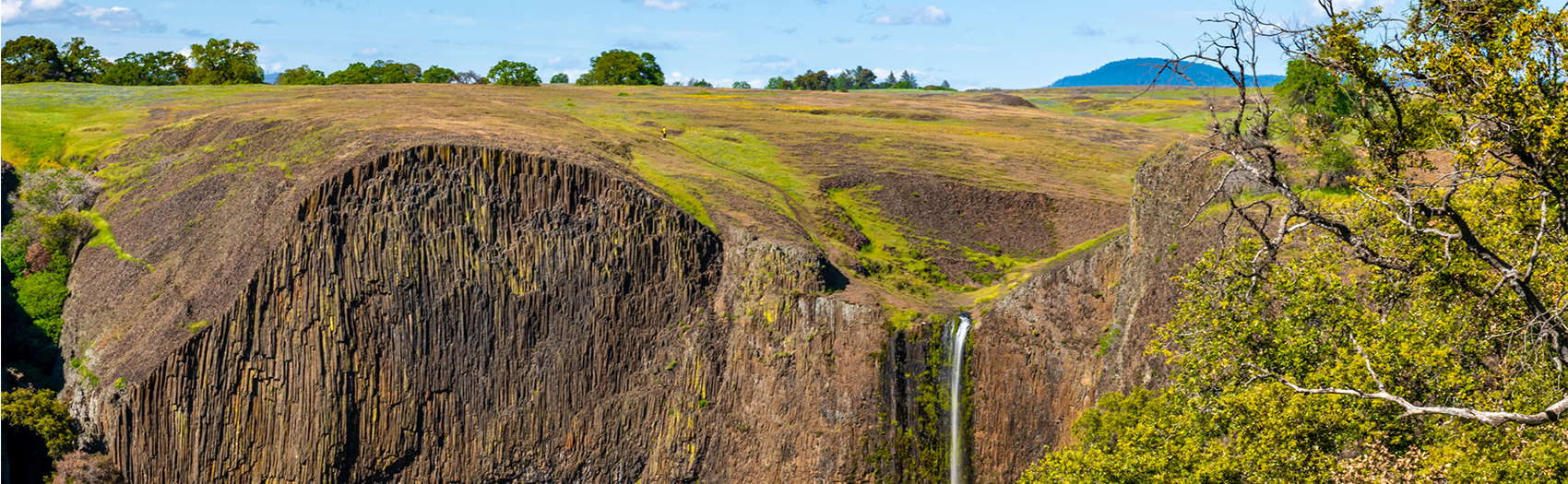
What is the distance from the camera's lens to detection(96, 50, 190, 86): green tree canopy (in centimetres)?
9981

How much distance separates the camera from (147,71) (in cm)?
10044

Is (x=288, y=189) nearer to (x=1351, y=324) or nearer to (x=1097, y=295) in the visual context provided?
(x=1097, y=295)

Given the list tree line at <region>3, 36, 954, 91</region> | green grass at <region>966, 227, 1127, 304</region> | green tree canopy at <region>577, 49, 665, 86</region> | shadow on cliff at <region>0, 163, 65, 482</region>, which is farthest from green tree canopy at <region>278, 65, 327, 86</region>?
green grass at <region>966, 227, 1127, 304</region>

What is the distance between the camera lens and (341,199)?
1658 inches

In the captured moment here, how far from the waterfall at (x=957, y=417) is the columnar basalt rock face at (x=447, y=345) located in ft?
32.7

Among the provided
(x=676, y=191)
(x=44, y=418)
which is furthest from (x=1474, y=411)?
(x=44, y=418)

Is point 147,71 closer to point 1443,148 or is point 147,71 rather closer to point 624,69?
point 624,69

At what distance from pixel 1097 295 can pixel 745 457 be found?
15146mm

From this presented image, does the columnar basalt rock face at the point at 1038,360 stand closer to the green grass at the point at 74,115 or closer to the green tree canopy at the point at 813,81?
the green grass at the point at 74,115

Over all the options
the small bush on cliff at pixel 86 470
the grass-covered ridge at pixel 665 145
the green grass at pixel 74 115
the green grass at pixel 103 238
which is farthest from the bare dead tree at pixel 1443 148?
the green grass at pixel 74 115

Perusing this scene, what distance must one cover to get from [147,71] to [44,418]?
73956mm

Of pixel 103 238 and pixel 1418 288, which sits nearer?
pixel 1418 288

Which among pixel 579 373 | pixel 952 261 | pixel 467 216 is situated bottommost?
pixel 579 373

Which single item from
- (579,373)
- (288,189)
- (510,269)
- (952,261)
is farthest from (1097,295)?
(288,189)
